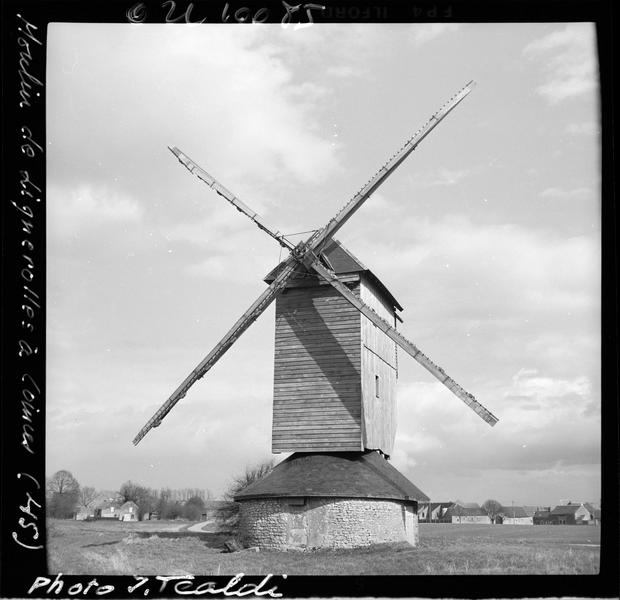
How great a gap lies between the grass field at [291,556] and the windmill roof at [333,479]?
1.37m

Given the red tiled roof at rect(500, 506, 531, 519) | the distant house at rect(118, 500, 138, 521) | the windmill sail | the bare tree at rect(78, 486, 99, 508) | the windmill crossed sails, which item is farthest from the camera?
the red tiled roof at rect(500, 506, 531, 519)

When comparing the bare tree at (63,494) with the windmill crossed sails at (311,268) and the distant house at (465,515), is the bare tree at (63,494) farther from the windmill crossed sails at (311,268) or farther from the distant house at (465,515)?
the distant house at (465,515)

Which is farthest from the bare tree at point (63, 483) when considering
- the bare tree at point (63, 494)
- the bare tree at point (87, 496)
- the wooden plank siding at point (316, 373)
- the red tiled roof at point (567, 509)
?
the red tiled roof at point (567, 509)

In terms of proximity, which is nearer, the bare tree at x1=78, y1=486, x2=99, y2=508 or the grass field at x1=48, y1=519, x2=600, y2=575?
the grass field at x1=48, y1=519, x2=600, y2=575

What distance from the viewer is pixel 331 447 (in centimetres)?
2055

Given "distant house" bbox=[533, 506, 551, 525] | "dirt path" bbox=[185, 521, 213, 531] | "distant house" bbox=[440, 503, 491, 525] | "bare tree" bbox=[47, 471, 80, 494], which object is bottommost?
"distant house" bbox=[440, 503, 491, 525]

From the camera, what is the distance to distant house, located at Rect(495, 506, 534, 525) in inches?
1096

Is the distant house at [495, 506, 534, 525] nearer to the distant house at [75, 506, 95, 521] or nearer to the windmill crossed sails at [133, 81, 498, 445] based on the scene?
the windmill crossed sails at [133, 81, 498, 445]

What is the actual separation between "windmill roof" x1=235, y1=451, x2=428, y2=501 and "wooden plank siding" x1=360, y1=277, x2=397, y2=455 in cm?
69

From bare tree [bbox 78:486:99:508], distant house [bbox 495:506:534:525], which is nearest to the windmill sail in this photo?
bare tree [bbox 78:486:99:508]

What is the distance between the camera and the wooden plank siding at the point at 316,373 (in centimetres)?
2050
